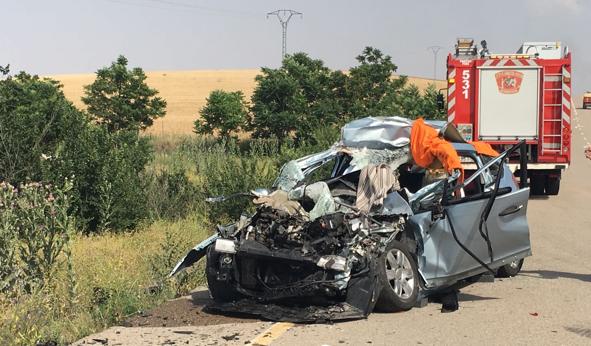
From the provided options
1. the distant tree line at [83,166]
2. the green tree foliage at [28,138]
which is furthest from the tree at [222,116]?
the distant tree line at [83,166]

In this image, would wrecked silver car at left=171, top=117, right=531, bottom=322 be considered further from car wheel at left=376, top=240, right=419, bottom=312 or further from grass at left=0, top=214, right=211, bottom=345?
grass at left=0, top=214, right=211, bottom=345

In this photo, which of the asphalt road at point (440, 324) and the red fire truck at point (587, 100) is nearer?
the asphalt road at point (440, 324)

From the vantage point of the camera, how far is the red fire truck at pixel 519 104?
1603 centimetres

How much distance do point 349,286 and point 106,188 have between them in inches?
218

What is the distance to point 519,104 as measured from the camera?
1625cm

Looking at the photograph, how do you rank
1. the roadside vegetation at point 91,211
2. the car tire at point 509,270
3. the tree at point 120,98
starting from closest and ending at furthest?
the roadside vegetation at point 91,211 → the car tire at point 509,270 → the tree at point 120,98

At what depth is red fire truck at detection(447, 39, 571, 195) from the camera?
16.0m

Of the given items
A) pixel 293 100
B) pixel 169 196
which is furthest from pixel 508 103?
pixel 293 100

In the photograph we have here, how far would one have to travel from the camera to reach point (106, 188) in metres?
10.4

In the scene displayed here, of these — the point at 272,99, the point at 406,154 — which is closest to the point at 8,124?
the point at 406,154

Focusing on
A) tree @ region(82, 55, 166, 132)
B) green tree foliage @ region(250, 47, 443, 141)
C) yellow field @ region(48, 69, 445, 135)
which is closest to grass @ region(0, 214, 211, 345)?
green tree foliage @ region(250, 47, 443, 141)

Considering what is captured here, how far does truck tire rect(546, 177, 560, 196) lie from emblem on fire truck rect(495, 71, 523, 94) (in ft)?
7.80

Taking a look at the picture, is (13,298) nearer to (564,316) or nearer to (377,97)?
(564,316)

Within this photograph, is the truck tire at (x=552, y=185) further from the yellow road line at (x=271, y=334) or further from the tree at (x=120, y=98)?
the tree at (x=120, y=98)
